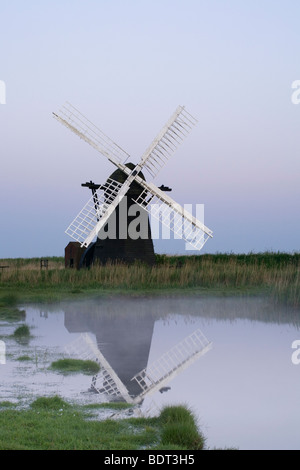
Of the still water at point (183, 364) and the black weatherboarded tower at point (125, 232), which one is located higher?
the black weatherboarded tower at point (125, 232)

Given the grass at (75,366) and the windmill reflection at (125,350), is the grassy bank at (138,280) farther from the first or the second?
the grass at (75,366)

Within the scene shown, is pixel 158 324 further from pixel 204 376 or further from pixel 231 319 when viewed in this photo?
pixel 204 376

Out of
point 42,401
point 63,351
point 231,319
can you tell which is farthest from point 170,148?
point 42,401

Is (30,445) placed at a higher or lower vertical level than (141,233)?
lower

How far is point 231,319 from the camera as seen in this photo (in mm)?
15664

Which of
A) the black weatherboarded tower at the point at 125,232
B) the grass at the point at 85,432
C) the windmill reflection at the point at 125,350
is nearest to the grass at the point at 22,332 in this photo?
the windmill reflection at the point at 125,350

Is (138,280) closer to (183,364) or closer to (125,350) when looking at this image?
(125,350)

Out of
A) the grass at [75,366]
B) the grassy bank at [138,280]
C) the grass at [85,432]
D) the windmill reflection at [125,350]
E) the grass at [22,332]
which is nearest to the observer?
the grass at [85,432]

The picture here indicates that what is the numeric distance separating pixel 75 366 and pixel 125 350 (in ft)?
5.96

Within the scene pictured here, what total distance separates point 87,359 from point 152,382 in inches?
72.1

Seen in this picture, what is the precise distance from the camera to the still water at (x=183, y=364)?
23.2ft

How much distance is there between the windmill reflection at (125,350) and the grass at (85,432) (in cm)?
111

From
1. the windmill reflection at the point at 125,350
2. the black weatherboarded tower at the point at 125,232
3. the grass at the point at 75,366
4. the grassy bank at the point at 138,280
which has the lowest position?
the windmill reflection at the point at 125,350

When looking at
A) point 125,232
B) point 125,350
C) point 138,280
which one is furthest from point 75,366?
point 125,232
